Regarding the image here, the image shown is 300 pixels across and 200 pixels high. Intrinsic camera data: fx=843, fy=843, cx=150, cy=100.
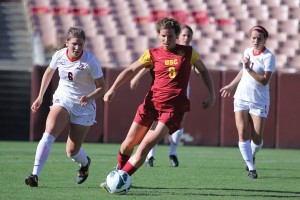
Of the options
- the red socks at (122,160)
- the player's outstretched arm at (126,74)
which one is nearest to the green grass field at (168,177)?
the red socks at (122,160)

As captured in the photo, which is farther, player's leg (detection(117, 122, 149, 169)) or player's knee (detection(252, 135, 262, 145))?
player's knee (detection(252, 135, 262, 145))

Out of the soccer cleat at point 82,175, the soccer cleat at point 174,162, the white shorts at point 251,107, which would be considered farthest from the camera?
the soccer cleat at point 174,162

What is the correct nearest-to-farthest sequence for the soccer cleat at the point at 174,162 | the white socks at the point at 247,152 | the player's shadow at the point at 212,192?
the player's shadow at the point at 212,192
the white socks at the point at 247,152
the soccer cleat at the point at 174,162

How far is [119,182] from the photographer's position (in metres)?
9.04

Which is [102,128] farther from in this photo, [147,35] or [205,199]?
[205,199]

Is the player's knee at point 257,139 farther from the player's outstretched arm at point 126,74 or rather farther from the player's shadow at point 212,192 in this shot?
the player's outstretched arm at point 126,74

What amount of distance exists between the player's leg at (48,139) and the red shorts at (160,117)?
0.99 metres

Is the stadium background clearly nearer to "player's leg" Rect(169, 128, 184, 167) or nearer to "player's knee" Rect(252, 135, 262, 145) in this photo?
"player's leg" Rect(169, 128, 184, 167)

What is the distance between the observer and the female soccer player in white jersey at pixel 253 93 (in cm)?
1159

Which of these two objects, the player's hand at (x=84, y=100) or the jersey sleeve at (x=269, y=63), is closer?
the player's hand at (x=84, y=100)

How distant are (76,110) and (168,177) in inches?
78.2

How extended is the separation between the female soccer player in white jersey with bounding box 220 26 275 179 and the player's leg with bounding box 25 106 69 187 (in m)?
2.51

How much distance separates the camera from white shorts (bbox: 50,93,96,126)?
398 inches

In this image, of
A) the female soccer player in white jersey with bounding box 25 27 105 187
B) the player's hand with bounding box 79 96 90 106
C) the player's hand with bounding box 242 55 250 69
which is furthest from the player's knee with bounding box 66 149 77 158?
the player's hand with bounding box 242 55 250 69
